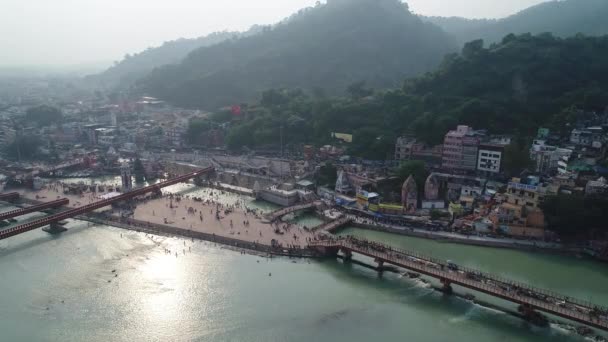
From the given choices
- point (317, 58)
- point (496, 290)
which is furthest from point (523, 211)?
point (317, 58)

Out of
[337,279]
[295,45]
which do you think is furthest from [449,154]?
[295,45]

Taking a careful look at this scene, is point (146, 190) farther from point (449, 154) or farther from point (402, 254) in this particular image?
point (449, 154)

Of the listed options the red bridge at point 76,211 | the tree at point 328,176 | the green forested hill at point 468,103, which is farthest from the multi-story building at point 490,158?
the red bridge at point 76,211

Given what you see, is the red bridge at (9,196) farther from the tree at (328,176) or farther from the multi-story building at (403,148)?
the multi-story building at (403,148)

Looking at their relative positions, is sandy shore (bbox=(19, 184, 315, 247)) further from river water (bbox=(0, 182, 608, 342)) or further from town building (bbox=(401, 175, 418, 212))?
town building (bbox=(401, 175, 418, 212))

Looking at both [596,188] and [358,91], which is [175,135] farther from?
[596,188]

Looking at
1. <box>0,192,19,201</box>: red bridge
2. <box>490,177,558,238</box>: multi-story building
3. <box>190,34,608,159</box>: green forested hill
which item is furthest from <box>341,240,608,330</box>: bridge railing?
<box>0,192,19,201</box>: red bridge
